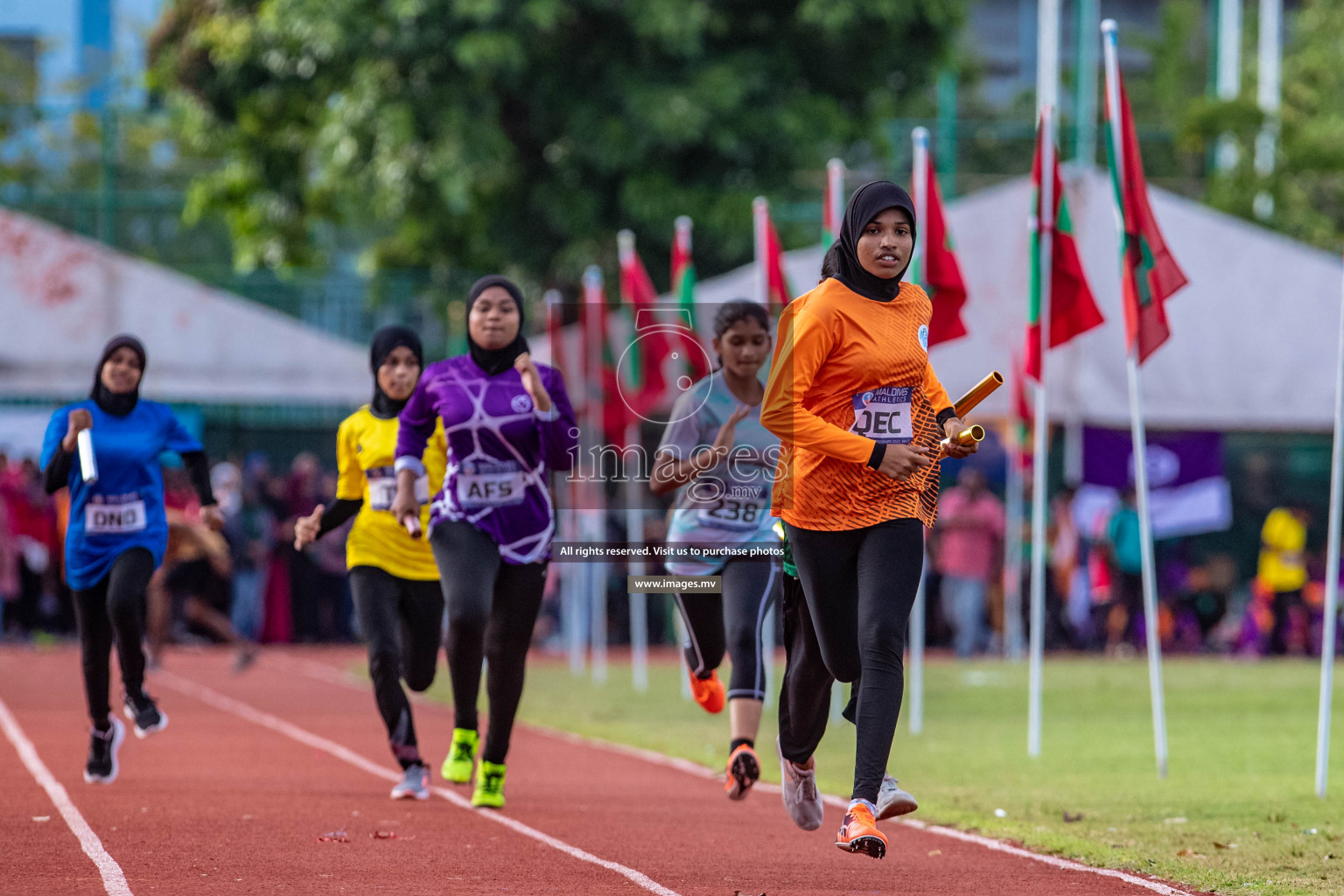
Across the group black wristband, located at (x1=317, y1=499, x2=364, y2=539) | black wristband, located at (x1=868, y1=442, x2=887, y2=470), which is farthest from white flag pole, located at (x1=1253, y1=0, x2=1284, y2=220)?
black wristband, located at (x1=868, y1=442, x2=887, y2=470)

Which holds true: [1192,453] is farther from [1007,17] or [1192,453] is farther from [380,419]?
[1007,17]

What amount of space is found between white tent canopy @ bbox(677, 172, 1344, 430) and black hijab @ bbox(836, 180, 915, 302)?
15563 millimetres

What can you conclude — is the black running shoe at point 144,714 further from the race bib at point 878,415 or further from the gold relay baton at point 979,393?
the gold relay baton at point 979,393

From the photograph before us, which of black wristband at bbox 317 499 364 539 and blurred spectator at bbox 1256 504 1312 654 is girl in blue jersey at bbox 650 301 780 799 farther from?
blurred spectator at bbox 1256 504 1312 654

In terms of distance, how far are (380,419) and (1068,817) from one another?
3.79 meters

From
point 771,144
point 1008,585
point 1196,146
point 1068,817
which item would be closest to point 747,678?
point 1068,817

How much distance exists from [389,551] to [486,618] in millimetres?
997

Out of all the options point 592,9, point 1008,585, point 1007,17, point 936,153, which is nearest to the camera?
point 1008,585

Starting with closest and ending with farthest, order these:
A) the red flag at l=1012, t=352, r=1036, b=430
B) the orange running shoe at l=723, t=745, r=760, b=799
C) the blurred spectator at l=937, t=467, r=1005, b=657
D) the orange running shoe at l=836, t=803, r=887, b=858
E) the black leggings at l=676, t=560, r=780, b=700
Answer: the orange running shoe at l=836, t=803, r=887, b=858 < the orange running shoe at l=723, t=745, r=760, b=799 < the black leggings at l=676, t=560, r=780, b=700 < the red flag at l=1012, t=352, r=1036, b=430 < the blurred spectator at l=937, t=467, r=1005, b=657

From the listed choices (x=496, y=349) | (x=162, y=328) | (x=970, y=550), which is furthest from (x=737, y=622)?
(x=162, y=328)

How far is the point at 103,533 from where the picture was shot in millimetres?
9977

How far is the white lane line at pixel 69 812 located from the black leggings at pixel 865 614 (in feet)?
8.17

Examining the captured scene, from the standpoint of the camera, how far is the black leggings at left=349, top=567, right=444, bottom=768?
9484mm

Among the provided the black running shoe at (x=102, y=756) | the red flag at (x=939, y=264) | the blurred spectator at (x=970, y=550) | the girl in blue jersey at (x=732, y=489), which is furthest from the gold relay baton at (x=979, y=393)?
the blurred spectator at (x=970, y=550)
